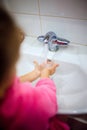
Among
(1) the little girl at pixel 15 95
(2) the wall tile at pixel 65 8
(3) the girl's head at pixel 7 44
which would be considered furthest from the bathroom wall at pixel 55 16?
(3) the girl's head at pixel 7 44

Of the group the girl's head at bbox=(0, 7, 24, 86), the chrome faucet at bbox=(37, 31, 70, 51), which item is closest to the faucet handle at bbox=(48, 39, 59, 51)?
the chrome faucet at bbox=(37, 31, 70, 51)

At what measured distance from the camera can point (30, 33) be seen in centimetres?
101

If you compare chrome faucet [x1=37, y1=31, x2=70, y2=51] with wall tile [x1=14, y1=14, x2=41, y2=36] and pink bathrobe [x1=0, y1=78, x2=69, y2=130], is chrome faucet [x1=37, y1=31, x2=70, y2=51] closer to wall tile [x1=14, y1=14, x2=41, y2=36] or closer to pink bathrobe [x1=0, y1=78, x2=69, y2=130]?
wall tile [x1=14, y1=14, x2=41, y2=36]

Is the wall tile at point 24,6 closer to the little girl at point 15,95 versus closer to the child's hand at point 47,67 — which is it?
the child's hand at point 47,67

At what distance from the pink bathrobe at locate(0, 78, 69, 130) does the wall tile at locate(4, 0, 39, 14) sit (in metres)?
0.45

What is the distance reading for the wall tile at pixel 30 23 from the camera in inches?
36.9

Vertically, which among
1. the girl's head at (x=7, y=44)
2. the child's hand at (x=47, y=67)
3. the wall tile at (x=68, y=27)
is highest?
the wall tile at (x=68, y=27)

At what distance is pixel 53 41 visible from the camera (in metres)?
0.88

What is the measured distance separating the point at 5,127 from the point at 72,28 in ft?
1.79

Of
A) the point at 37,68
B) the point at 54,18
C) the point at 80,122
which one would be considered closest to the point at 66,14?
the point at 54,18

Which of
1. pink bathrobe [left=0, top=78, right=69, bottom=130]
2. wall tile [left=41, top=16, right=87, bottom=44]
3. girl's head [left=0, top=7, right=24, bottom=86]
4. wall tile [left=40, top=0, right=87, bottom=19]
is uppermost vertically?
wall tile [left=40, top=0, right=87, bottom=19]

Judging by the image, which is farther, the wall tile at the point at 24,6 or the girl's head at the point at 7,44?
the wall tile at the point at 24,6

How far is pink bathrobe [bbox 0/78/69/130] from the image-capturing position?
48 cm

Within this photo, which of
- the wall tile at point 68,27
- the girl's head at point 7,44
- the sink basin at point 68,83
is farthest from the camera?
the wall tile at point 68,27
